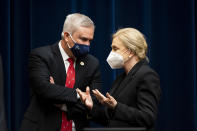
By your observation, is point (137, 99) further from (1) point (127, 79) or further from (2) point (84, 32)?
(2) point (84, 32)

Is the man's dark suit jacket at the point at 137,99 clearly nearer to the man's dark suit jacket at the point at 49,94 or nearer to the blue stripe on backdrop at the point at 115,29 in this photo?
the man's dark suit jacket at the point at 49,94

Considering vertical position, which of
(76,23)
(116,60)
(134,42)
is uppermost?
(76,23)

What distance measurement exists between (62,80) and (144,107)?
658 millimetres

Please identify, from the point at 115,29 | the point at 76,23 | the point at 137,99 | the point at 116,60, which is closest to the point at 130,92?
the point at 137,99

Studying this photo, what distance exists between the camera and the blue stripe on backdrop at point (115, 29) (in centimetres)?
332

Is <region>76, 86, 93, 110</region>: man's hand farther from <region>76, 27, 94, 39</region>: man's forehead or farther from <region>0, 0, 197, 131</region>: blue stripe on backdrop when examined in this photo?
<region>0, 0, 197, 131</region>: blue stripe on backdrop

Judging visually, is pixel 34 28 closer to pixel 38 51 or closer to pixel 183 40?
pixel 38 51

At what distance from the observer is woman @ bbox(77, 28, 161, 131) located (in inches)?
83.3

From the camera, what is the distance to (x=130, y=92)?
7.27 feet

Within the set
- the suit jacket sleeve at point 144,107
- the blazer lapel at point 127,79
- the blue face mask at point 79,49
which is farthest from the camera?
the blue face mask at point 79,49

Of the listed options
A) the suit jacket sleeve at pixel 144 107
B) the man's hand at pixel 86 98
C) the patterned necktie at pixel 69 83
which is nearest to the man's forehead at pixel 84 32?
the patterned necktie at pixel 69 83

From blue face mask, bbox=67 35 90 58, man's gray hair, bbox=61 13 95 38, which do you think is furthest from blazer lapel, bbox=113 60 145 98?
man's gray hair, bbox=61 13 95 38

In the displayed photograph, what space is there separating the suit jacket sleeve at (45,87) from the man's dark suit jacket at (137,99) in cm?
30

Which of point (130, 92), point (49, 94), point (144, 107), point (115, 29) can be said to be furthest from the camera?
point (115, 29)
